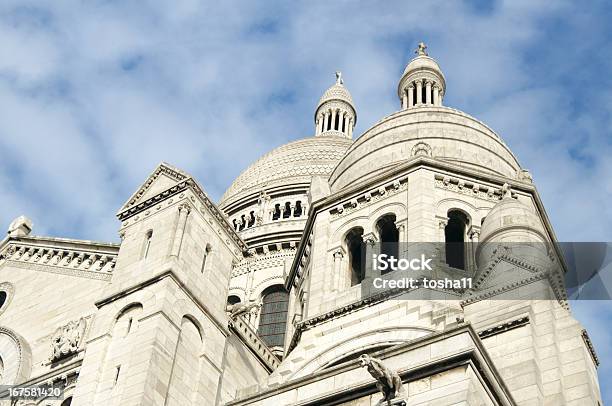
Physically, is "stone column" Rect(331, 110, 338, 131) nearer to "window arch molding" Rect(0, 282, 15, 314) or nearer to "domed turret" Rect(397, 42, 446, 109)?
"domed turret" Rect(397, 42, 446, 109)

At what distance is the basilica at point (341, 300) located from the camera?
19734 mm

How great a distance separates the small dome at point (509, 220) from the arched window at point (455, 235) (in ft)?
7.42

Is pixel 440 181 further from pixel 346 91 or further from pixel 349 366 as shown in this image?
pixel 346 91

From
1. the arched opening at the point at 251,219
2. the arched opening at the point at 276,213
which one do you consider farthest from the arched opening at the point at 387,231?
the arched opening at the point at 251,219

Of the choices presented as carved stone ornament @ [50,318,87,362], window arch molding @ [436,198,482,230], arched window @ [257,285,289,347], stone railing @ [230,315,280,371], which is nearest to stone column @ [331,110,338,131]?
arched window @ [257,285,289,347]

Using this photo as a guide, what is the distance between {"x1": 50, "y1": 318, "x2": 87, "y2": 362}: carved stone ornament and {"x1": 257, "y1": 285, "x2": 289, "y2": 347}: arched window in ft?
43.9

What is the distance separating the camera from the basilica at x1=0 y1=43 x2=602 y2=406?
1973 cm

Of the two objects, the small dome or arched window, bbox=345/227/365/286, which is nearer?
the small dome

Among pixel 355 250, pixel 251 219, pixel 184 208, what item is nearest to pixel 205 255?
pixel 184 208

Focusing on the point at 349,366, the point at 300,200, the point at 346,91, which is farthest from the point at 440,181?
the point at 346,91

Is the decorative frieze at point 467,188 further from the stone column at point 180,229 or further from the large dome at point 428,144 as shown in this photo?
the stone column at point 180,229

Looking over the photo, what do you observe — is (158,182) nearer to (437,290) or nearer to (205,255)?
(205,255)

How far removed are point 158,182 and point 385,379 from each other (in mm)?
12782

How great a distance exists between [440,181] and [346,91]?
34.8m
